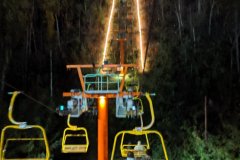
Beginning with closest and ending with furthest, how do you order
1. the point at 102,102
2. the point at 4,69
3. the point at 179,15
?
the point at 102,102 < the point at 4,69 < the point at 179,15

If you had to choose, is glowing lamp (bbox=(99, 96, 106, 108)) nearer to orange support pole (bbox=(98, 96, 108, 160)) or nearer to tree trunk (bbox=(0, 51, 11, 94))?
orange support pole (bbox=(98, 96, 108, 160))

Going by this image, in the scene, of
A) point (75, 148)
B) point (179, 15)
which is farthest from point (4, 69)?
point (75, 148)

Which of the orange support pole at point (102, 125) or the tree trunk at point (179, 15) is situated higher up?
the tree trunk at point (179, 15)

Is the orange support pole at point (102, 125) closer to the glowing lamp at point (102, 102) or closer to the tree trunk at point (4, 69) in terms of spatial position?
the glowing lamp at point (102, 102)

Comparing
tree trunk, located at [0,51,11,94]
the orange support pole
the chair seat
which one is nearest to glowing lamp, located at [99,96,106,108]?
the orange support pole

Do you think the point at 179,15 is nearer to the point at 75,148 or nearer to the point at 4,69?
the point at 4,69

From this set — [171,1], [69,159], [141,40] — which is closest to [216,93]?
[141,40]

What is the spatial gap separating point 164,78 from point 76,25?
9.28ft

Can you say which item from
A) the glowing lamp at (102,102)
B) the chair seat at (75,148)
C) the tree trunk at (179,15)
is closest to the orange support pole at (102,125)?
the glowing lamp at (102,102)

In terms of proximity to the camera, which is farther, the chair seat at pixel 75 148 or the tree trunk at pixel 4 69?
the tree trunk at pixel 4 69

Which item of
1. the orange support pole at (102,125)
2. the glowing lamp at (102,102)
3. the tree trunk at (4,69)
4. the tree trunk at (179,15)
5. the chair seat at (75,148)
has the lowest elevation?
the chair seat at (75,148)

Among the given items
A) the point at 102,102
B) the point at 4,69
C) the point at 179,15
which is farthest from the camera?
the point at 179,15

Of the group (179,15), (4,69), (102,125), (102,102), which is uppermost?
(179,15)

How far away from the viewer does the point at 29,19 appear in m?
10.8
